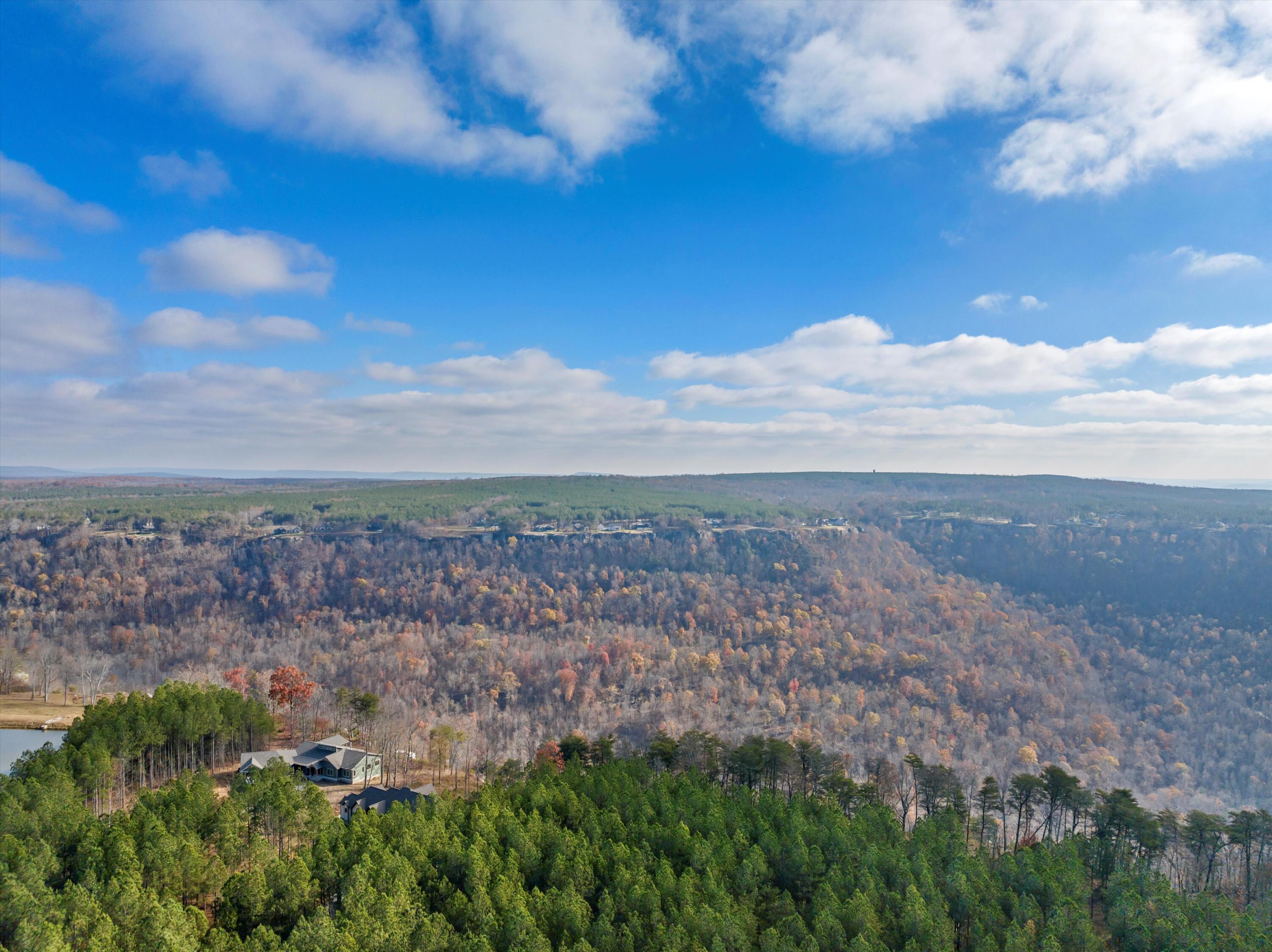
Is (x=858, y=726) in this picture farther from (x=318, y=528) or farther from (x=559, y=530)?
(x=318, y=528)

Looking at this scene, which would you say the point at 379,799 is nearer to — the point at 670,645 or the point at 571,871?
the point at 571,871

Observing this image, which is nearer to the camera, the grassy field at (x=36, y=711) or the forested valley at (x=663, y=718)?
the forested valley at (x=663, y=718)

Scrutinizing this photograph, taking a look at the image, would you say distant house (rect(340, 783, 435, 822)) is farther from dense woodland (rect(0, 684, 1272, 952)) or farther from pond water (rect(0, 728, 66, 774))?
pond water (rect(0, 728, 66, 774))

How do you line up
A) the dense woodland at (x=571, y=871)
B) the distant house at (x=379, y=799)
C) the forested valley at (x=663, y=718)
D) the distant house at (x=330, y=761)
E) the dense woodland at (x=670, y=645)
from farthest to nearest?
1. the dense woodland at (x=670, y=645)
2. the distant house at (x=330, y=761)
3. the distant house at (x=379, y=799)
4. the forested valley at (x=663, y=718)
5. the dense woodland at (x=571, y=871)

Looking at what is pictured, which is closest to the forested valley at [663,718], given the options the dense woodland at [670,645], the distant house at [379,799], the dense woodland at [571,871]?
the dense woodland at [571,871]

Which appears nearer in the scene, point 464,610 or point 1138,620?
point 1138,620

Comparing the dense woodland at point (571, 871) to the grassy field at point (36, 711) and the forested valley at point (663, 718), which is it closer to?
the forested valley at point (663, 718)

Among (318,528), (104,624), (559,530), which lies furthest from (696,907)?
(318,528)
